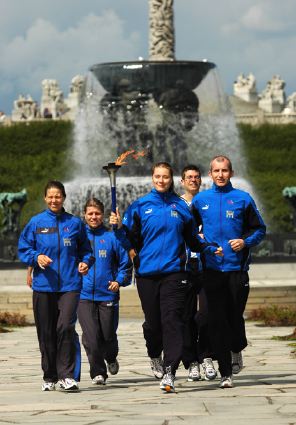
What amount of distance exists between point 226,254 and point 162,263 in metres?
0.46

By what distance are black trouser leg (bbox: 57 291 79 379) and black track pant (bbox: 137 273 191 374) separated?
0.53 meters

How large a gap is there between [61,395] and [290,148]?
67122 millimetres

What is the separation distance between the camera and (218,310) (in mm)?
10773

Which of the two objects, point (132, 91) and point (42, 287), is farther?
point (132, 91)

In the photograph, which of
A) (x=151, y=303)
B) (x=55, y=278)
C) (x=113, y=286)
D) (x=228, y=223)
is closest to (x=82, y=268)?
(x=55, y=278)

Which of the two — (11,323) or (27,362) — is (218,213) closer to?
(27,362)

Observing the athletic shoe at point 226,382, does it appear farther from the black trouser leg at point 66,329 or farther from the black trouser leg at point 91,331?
the black trouser leg at point 91,331

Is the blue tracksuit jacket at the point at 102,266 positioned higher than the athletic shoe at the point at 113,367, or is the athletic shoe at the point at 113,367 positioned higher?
the blue tracksuit jacket at the point at 102,266

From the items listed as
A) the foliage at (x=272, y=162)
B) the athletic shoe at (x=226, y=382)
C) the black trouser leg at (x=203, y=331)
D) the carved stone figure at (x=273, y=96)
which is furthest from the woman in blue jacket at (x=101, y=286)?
the carved stone figure at (x=273, y=96)

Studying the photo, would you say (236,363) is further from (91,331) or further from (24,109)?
(24,109)

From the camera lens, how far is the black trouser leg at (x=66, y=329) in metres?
10.9

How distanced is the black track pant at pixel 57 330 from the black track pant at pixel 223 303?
3.25 ft

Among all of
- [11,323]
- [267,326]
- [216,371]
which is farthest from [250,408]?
[11,323]

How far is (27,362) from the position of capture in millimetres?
13773
